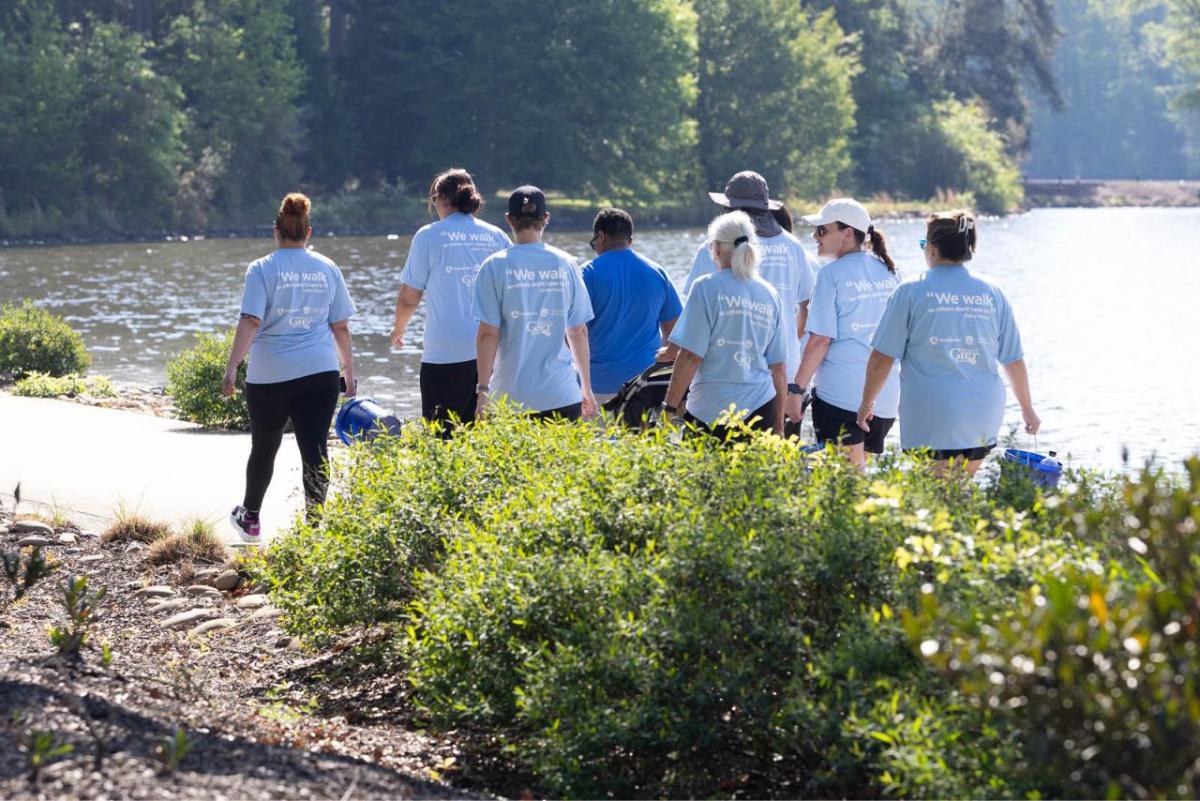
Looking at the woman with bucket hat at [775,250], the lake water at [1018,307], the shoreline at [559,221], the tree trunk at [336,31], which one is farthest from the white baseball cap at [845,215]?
the tree trunk at [336,31]

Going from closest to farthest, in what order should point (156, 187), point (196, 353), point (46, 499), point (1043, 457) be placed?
point (1043, 457)
point (46, 499)
point (196, 353)
point (156, 187)

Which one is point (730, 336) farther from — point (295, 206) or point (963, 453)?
point (295, 206)

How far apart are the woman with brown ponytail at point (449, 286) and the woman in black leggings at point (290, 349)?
0.42 metres

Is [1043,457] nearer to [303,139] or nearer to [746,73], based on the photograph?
[303,139]

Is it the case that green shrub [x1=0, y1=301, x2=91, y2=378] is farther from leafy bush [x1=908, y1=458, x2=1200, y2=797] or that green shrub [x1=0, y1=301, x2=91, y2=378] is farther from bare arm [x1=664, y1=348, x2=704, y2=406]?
leafy bush [x1=908, y1=458, x2=1200, y2=797]

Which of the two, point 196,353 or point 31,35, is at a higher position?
point 31,35

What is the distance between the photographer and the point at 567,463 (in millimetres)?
6223

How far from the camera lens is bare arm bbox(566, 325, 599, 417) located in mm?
8375

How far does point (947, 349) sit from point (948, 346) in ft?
0.04

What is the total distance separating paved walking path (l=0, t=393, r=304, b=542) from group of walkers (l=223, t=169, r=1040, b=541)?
2.66 feet

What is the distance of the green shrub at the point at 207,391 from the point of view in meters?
13.9

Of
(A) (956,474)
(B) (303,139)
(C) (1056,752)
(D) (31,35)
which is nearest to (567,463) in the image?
(A) (956,474)

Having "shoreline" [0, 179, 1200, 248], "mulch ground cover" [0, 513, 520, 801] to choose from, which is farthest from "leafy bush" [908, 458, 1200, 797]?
"shoreline" [0, 179, 1200, 248]

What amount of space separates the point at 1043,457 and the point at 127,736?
3794 millimetres
